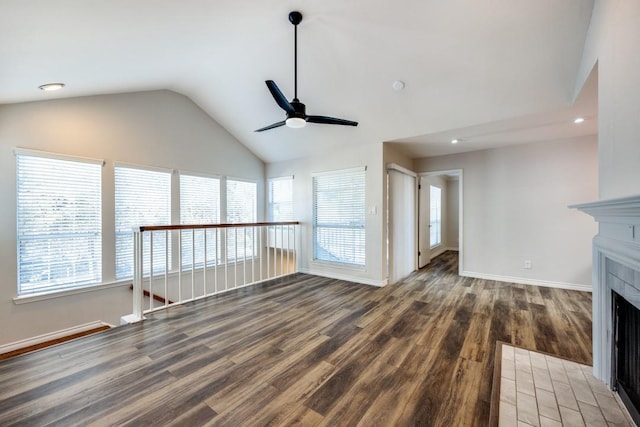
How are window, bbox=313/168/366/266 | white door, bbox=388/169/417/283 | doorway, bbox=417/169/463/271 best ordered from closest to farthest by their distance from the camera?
1. white door, bbox=388/169/417/283
2. window, bbox=313/168/366/266
3. doorway, bbox=417/169/463/271

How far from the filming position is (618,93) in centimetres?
159

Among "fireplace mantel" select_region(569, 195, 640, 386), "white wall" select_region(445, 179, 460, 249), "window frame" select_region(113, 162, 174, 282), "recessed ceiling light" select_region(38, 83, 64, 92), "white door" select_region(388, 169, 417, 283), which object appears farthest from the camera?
"white wall" select_region(445, 179, 460, 249)

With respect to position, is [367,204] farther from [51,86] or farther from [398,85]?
[51,86]

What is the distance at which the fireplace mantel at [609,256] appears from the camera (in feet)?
4.38

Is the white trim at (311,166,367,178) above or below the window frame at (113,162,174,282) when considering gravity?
above

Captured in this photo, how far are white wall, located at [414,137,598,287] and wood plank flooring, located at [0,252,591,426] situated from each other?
0.84m

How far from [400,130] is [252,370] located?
3621 millimetres

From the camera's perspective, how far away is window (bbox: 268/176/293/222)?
5.75 metres

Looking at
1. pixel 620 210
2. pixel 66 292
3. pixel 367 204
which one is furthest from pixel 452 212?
pixel 66 292

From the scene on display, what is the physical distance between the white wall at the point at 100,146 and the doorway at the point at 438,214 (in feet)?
14.8

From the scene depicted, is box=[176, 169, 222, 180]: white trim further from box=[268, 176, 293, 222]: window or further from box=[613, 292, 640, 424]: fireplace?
box=[613, 292, 640, 424]: fireplace

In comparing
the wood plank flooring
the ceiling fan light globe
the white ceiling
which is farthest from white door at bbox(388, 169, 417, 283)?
the ceiling fan light globe

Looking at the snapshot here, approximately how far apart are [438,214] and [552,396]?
6.24 m

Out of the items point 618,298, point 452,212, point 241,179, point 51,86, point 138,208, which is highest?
point 51,86
